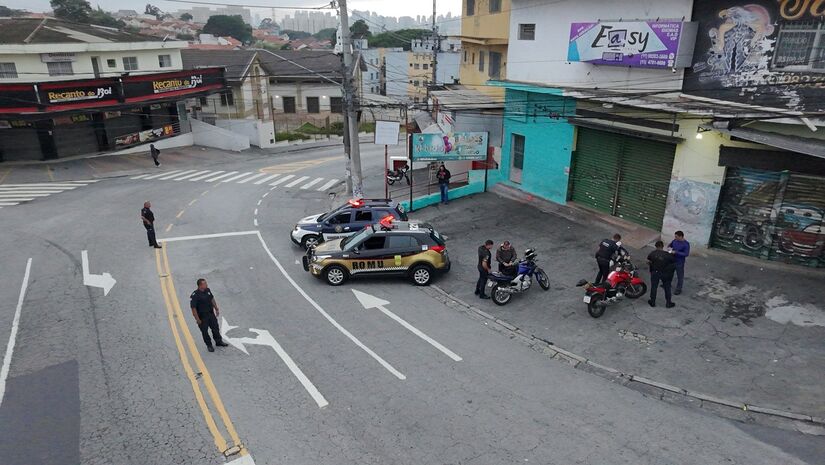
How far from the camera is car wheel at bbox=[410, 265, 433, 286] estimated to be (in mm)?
15227

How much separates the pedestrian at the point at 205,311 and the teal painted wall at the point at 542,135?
13557mm

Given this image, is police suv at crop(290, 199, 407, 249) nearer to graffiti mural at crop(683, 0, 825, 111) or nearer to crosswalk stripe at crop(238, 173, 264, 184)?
graffiti mural at crop(683, 0, 825, 111)

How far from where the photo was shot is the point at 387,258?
49.9ft

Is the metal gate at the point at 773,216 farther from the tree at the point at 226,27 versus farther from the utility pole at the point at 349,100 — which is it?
the tree at the point at 226,27

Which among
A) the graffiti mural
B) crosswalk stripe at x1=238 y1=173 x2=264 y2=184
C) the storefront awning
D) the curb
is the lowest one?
crosswalk stripe at x1=238 y1=173 x2=264 y2=184

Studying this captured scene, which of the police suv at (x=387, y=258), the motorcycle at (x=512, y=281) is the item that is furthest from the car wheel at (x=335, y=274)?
the motorcycle at (x=512, y=281)

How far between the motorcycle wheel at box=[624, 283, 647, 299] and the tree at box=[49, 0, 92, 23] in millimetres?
105425

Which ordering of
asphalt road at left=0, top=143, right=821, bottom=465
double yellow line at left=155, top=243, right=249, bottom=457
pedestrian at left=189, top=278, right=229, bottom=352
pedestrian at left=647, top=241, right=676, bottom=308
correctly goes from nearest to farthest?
asphalt road at left=0, top=143, right=821, bottom=465 → double yellow line at left=155, top=243, right=249, bottom=457 → pedestrian at left=189, top=278, right=229, bottom=352 → pedestrian at left=647, top=241, right=676, bottom=308

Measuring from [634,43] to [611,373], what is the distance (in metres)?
10.9

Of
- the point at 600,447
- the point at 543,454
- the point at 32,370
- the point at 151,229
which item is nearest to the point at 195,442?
the point at 32,370

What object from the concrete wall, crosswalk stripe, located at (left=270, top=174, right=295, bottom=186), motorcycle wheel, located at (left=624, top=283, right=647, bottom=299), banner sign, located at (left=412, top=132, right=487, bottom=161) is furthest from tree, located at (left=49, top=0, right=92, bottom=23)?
motorcycle wheel, located at (left=624, top=283, right=647, bottom=299)

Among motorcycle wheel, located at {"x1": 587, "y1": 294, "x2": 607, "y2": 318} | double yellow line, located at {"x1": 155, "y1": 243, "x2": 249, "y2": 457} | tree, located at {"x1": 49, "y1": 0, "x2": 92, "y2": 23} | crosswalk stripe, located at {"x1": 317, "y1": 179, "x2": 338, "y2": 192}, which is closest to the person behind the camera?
double yellow line, located at {"x1": 155, "y1": 243, "x2": 249, "y2": 457}

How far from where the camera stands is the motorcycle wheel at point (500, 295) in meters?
13.7

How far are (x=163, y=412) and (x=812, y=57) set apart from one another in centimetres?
1672
